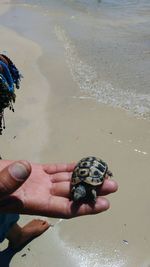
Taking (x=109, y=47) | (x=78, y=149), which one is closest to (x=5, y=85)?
(x=78, y=149)

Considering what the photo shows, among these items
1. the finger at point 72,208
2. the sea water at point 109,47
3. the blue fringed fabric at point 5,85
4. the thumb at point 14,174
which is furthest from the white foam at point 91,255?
the sea water at point 109,47

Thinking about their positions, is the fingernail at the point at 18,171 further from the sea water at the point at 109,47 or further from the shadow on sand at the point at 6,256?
the sea water at the point at 109,47

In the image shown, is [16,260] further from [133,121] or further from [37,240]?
[133,121]

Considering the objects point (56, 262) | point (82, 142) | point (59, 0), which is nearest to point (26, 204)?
point (56, 262)

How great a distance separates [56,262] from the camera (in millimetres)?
4398

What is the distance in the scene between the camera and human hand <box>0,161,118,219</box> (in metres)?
3.40

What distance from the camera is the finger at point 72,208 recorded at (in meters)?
3.38

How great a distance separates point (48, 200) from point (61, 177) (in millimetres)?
533

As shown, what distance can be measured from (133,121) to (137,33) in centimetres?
601

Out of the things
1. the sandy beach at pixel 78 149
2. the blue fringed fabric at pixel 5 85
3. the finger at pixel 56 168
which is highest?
the blue fringed fabric at pixel 5 85

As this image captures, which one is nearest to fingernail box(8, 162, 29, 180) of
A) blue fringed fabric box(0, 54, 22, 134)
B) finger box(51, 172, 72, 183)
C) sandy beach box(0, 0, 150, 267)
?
finger box(51, 172, 72, 183)

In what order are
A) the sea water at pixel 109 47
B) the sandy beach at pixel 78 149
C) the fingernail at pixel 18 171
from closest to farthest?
1. the fingernail at pixel 18 171
2. the sandy beach at pixel 78 149
3. the sea water at pixel 109 47

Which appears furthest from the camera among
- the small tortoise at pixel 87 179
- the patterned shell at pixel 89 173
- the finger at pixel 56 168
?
the finger at pixel 56 168

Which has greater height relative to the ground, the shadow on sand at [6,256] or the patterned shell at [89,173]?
the patterned shell at [89,173]
